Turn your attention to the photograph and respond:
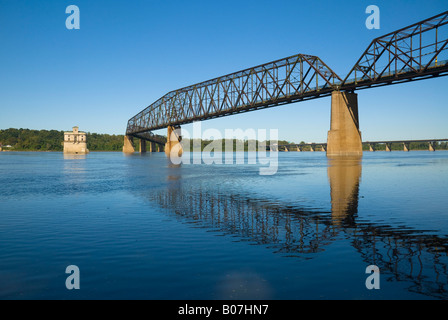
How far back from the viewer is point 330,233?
12.0 m

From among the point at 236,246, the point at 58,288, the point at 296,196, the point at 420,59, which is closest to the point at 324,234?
the point at 236,246

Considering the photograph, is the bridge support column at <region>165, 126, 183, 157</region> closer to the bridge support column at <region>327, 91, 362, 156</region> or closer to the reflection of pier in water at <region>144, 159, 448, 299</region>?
the bridge support column at <region>327, 91, 362, 156</region>

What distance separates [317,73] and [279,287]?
9312 cm

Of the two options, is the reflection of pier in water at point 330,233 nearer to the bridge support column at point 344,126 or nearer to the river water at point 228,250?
the river water at point 228,250

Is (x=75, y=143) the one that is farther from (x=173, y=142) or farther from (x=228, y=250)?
(x=228, y=250)

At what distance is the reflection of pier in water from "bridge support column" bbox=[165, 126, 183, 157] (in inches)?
4901

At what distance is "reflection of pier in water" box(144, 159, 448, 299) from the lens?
8195 mm

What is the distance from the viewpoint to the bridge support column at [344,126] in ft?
269

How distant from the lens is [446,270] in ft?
26.8

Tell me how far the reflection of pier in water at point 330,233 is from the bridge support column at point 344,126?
6503 cm

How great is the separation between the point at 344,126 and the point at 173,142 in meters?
85.5


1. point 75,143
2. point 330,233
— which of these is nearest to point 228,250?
point 330,233

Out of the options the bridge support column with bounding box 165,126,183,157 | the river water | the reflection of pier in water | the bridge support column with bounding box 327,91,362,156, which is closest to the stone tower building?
the bridge support column with bounding box 165,126,183,157
